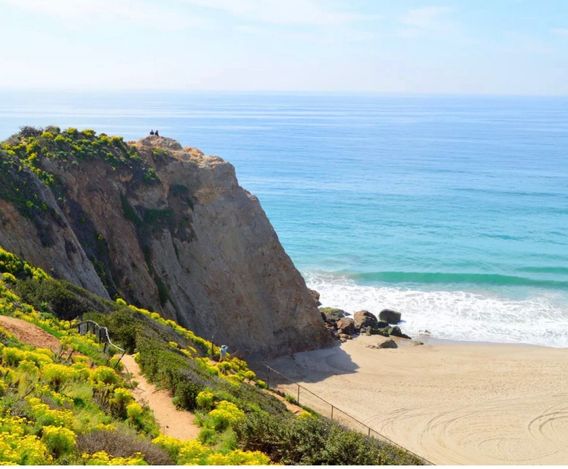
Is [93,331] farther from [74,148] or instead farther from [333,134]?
[333,134]

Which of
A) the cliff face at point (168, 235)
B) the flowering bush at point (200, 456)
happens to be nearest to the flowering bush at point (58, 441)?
the flowering bush at point (200, 456)

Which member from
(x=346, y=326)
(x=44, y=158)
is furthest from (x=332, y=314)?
(x=44, y=158)

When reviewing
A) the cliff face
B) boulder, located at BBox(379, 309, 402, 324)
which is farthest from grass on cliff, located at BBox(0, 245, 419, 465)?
boulder, located at BBox(379, 309, 402, 324)

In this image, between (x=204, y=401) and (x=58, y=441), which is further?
(x=204, y=401)

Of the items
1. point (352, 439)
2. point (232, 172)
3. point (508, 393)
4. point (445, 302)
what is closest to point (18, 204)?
point (232, 172)

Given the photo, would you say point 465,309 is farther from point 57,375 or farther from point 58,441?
point 58,441

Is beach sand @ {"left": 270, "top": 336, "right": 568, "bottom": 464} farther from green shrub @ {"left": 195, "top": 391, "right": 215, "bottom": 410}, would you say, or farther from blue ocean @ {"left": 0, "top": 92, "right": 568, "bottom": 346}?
green shrub @ {"left": 195, "top": 391, "right": 215, "bottom": 410}
